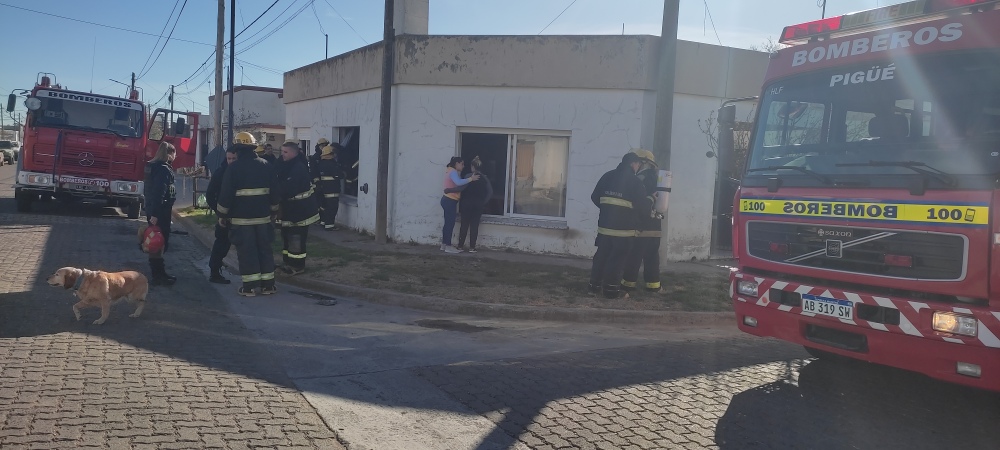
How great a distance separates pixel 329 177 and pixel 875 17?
10.8 metres

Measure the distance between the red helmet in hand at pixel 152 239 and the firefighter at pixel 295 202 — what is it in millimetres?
1580

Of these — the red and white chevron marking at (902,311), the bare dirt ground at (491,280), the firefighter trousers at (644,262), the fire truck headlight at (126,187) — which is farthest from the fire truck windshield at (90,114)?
the red and white chevron marking at (902,311)

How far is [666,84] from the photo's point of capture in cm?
1052

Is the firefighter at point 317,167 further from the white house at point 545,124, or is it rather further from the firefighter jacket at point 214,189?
the firefighter jacket at point 214,189

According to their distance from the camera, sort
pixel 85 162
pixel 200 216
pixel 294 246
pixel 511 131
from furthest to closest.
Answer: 1. pixel 200 216
2. pixel 85 162
3. pixel 511 131
4. pixel 294 246

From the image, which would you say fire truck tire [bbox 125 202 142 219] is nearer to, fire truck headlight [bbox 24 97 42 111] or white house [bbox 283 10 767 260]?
fire truck headlight [bbox 24 97 42 111]

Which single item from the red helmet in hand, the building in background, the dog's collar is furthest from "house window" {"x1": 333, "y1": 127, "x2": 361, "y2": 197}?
the building in background

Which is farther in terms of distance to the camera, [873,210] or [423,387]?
[423,387]

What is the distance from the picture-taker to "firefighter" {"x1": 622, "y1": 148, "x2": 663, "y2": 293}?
948 cm

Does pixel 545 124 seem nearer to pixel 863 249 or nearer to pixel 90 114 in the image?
pixel 863 249

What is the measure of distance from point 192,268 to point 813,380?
8343mm

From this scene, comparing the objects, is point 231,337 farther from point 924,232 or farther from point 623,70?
point 623,70

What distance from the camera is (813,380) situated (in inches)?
251

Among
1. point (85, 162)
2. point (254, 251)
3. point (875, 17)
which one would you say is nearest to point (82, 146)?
point (85, 162)
